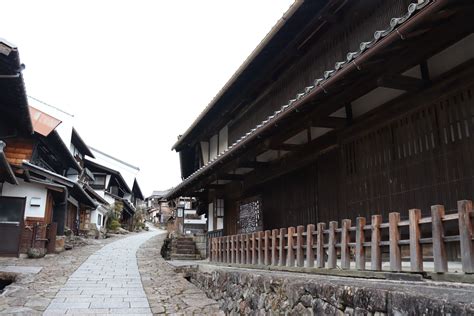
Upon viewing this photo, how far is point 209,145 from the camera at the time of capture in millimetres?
17625

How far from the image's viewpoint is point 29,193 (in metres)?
19.1

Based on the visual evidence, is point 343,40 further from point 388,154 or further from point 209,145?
point 209,145

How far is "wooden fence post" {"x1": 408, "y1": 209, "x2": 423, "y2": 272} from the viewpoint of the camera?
465 cm

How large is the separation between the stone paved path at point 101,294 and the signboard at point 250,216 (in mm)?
3751

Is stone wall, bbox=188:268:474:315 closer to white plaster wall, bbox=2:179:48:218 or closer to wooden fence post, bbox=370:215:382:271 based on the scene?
wooden fence post, bbox=370:215:382:271

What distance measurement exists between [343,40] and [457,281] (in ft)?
17.8

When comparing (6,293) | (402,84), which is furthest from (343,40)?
(6,293)

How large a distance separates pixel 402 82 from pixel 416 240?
2.50 metres

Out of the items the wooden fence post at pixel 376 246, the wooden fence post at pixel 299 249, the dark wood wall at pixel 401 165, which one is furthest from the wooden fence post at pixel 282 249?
the wooden fence post at pixel 376 246

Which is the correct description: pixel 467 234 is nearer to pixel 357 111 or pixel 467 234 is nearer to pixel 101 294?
pixel 357 111

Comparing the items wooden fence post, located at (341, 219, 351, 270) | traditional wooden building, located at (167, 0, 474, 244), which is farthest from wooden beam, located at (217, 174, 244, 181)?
wooden fence post, located at (341, 219, 351, 270)

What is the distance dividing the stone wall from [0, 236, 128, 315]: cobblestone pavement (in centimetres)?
375

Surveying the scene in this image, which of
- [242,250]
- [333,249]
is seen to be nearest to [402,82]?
[333,249]

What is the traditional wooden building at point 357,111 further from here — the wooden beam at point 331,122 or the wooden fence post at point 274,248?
the wooden fence post at point 274,248
